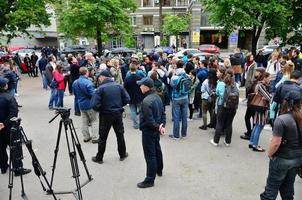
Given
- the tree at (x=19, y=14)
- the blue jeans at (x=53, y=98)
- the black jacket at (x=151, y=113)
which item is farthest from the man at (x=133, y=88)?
the tree at (x=19, y=14)

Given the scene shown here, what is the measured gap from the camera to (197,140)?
8.91 metres

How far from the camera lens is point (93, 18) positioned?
21.9 m

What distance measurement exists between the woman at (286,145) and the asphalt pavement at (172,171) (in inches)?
49.0

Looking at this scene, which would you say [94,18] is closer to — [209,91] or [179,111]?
[209,91]

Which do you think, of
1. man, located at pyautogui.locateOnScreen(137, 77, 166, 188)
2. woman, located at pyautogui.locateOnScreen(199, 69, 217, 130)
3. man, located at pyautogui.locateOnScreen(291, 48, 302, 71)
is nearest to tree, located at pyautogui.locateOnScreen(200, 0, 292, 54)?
man, located at pyautogui.locateOnScreen(291, 48, 302, 71)

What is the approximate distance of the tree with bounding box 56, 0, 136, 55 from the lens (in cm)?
2170

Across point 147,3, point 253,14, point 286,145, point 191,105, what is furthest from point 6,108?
point 147,3

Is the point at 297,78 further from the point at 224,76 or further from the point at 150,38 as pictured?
the point at 150,38

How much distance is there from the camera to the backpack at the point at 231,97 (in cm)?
788

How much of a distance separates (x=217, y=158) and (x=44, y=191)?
368 cm

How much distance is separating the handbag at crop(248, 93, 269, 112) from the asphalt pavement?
104 centimetres

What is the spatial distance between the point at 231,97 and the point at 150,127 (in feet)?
8.79

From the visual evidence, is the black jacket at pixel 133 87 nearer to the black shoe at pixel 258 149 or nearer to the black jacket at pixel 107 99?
the black jacket at pixel 107 99

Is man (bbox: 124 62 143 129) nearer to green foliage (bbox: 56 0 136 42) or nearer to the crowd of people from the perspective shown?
the crowd of people
